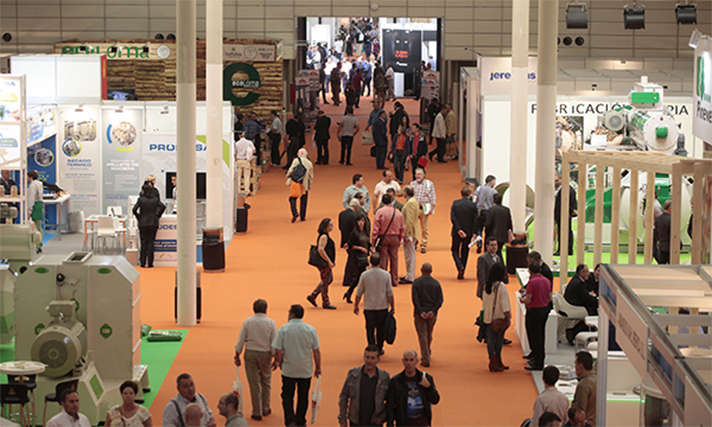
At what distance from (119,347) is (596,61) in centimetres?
2095

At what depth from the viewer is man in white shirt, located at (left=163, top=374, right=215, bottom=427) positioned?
6.67 meters

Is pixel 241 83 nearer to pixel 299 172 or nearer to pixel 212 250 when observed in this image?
pixel 299 172

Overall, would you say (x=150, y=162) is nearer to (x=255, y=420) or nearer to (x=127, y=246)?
(x=127, y=246)

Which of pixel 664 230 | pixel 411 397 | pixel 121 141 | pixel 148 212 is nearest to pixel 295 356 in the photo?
pixel 411 397

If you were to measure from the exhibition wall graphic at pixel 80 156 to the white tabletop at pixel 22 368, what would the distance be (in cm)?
962

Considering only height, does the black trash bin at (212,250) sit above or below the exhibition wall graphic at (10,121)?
below

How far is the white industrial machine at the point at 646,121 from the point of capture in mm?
14336

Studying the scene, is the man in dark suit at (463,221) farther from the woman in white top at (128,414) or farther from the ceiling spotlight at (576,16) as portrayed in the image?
the ceiling spotlight at (576,16)

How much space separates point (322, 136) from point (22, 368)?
1628 centimetres

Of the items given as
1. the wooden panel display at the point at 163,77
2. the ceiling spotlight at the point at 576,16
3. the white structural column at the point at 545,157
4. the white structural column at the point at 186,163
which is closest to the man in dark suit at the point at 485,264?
the white structural column at the point at 545,157

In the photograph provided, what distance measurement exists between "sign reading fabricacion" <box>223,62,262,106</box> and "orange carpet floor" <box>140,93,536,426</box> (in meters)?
7.17

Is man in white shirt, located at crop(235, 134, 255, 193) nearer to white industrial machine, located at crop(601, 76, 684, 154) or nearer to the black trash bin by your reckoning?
the black trash bin

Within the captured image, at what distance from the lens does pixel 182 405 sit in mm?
6738

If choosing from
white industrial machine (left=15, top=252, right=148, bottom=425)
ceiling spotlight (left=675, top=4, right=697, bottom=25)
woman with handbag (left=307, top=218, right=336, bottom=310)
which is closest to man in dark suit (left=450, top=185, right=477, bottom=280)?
woman with handbag (left=307, top=218, right=336, bottom=310)
